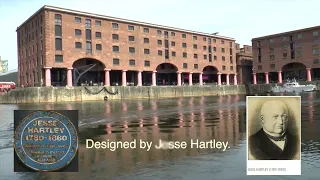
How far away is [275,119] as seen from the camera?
13.5 ft

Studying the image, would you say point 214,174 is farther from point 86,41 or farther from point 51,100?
point 86,41

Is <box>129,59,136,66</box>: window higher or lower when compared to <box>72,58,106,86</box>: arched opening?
higher

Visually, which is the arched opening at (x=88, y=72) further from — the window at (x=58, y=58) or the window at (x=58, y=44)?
the window at (x=58, y=44)

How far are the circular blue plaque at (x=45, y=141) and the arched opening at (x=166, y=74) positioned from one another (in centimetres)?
7132

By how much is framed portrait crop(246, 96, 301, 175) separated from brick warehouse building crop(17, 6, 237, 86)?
54632mm

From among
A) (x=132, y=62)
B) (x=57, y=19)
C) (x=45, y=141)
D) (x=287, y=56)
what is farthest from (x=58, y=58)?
(x=287, y=56)

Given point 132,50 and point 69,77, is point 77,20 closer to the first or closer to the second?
point 69,77

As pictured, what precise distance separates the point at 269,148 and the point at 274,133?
242 millimetres

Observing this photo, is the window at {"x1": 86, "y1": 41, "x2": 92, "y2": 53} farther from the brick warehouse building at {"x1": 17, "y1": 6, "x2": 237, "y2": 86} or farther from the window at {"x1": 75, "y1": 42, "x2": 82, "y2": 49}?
the window at {"x1": 75, "y1": 42, "x2": 82, "y2": 49}

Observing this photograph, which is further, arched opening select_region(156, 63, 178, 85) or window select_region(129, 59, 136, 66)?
arched opening select_region(156, 63, 178, 85)

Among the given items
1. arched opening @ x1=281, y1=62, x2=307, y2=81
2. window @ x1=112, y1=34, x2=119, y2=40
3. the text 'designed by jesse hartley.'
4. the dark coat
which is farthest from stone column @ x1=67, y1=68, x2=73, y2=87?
arched opening @ x1=281, y1=62, x2=307, y2=81

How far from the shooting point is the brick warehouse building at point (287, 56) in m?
80.4

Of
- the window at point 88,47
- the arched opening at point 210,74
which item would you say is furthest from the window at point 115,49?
the arched opening at point 210,74

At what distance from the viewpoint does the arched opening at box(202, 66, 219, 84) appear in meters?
86.9
